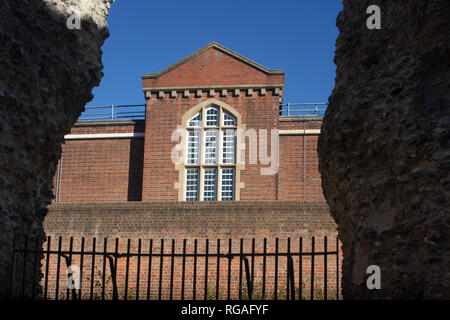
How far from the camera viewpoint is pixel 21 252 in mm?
5996

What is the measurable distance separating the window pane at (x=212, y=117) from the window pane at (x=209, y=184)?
2.09 metres

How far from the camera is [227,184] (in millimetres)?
23812

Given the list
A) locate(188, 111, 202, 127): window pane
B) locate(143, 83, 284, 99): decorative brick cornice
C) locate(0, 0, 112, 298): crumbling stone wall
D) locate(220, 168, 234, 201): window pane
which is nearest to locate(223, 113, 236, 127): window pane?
locate(143, 83, 284, 99): decorative brick cornice

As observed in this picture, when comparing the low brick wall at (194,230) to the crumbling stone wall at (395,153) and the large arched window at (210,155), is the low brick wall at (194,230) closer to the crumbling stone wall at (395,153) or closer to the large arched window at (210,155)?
the crumbling stone wall at (395,153)

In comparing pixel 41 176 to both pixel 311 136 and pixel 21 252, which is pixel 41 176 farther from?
pixel 311 136

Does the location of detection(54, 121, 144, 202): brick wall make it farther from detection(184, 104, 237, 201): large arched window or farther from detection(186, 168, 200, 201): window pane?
detection(184, 104, 237, 201): large arched window

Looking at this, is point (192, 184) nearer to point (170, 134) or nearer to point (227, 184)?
point (227, 184)

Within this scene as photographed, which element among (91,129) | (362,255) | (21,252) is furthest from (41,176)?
(91,129)

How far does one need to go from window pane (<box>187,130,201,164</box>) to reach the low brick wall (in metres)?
9.85

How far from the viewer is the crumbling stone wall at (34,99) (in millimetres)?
5863

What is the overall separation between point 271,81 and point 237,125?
98.5 inches

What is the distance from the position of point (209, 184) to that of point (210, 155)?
1303 mm

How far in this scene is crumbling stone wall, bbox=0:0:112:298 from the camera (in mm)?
5863

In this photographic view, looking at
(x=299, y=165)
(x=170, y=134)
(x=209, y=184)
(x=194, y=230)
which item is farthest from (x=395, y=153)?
(x=170, y=134)
